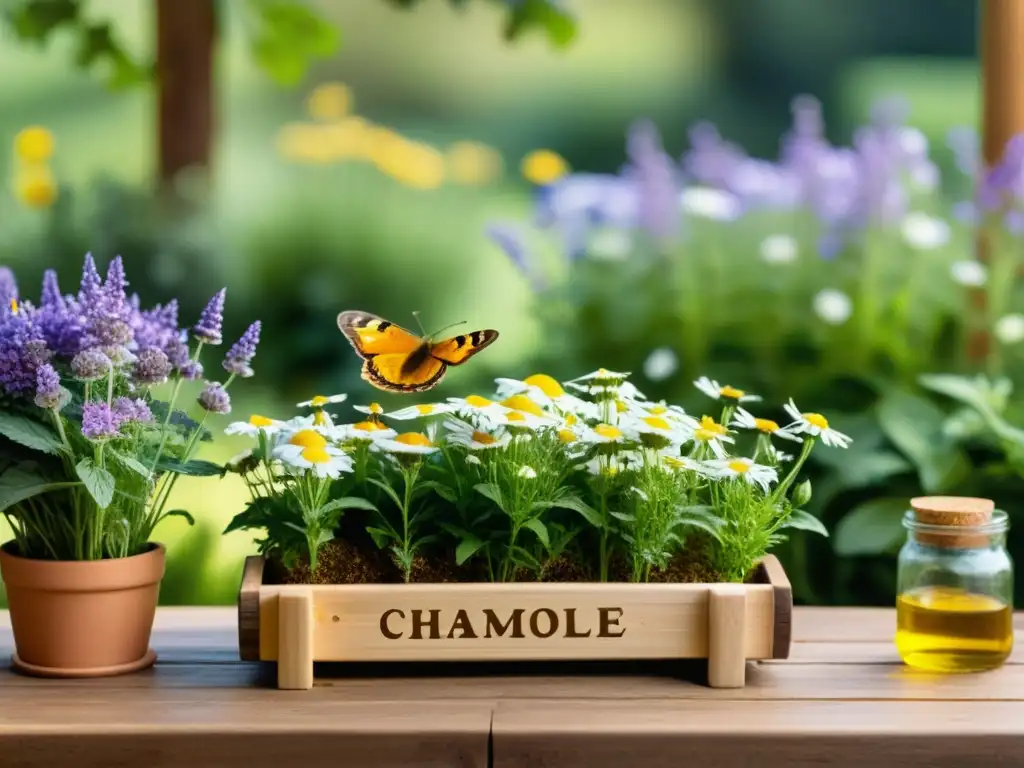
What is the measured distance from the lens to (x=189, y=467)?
49.9 inches

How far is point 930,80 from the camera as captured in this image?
6309 millimetres

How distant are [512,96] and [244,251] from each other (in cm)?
254

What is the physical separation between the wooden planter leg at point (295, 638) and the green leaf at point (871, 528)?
120 centimetres

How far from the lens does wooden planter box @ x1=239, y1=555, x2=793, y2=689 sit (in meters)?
1.24

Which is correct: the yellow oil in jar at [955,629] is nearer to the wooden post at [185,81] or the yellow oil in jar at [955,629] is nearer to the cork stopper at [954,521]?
the cork stopper at [954,521]

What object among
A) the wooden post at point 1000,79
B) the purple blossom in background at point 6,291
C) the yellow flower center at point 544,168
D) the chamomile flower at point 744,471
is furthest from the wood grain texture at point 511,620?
the yellow flower center at point 544,168

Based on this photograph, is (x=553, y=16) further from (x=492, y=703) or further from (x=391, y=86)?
(x=391, y=86)

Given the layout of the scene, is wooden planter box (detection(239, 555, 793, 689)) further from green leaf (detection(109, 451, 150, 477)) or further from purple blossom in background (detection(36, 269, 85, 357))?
purple blossom in background (detection(36, 269, 85, 357))

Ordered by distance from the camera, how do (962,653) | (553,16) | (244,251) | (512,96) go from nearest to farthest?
1. (962,653)
2. (553,16)
3. (244,251)
4. (512,96)

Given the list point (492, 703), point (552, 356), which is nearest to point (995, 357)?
Result: point (552, 356)

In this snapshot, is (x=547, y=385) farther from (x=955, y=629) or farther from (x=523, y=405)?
(x=955, y=629)

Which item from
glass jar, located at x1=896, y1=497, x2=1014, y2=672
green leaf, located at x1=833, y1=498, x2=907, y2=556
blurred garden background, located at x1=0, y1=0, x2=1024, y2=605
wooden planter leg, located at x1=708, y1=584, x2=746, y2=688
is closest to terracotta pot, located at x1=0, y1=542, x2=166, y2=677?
wooden planter leg, located at x1=708, y1=584, x2=746, y2=688

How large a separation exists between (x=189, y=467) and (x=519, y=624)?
13.5 inches

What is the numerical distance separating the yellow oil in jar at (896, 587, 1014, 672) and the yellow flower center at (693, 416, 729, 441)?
24 centimetres
